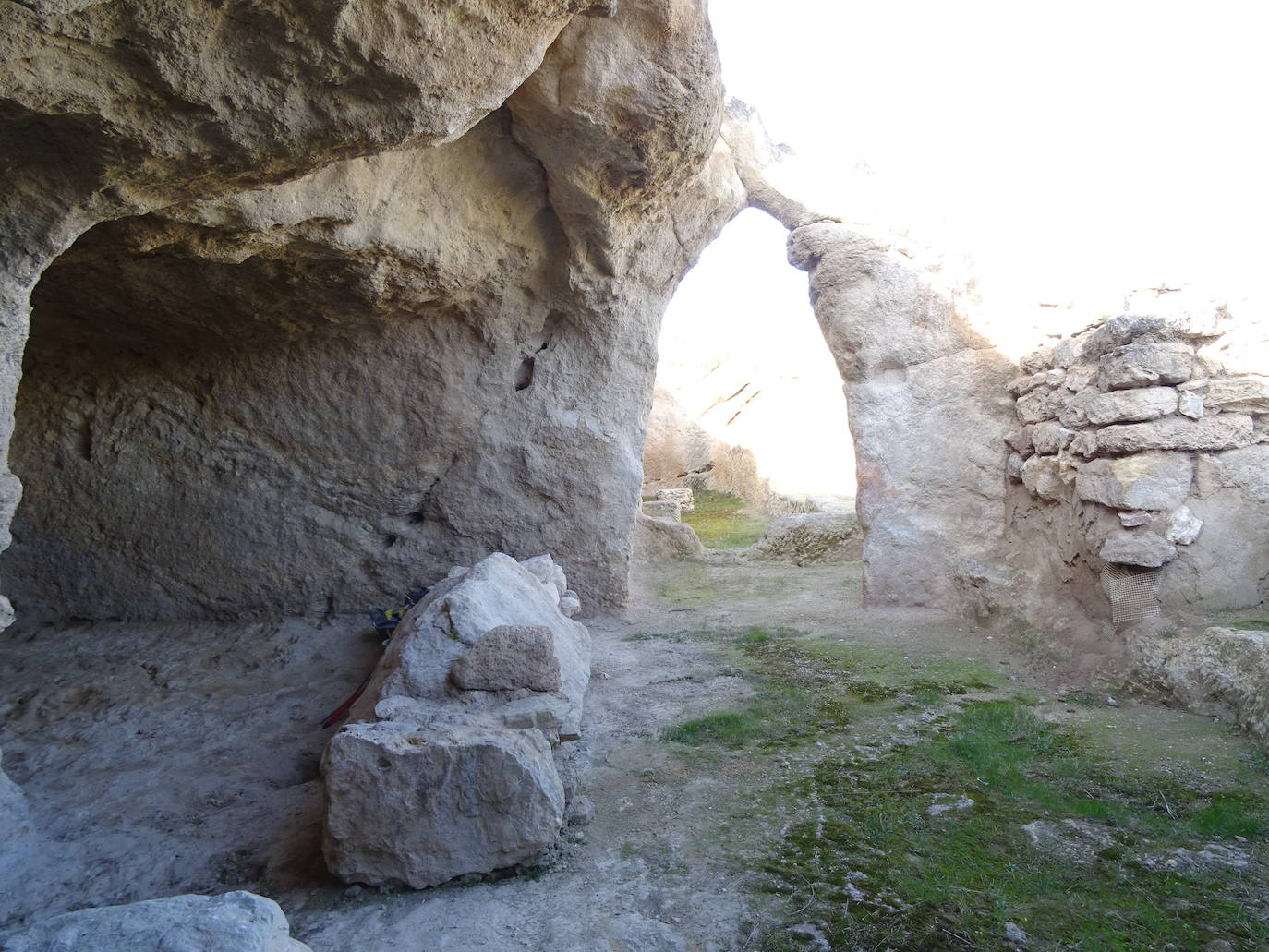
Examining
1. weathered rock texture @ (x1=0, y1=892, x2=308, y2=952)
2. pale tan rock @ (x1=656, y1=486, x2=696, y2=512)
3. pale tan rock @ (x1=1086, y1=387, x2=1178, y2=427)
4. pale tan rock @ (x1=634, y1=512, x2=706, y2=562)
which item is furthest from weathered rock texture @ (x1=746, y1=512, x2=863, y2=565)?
weathered rock texture @ (x1=0, y1=892, x2=308, y2=952)

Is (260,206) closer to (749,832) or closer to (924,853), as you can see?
(749,832)

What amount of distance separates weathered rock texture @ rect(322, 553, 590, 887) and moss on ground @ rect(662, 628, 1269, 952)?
61cm

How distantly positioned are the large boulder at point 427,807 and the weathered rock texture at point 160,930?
2.10 feet

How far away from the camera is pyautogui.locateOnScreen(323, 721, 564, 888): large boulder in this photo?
220cm

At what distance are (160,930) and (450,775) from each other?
2.78 feet

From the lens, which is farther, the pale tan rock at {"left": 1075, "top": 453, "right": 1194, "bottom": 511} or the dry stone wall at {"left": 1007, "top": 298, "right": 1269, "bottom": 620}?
the pale tan rock at {"left": 1075, "top": 453, "right": 1194, "bottom": 511}

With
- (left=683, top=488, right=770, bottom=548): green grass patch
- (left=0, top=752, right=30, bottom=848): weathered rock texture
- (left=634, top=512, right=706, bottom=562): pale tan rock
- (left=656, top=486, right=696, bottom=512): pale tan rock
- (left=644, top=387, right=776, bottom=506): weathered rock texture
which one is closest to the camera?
(left=0, top=752, right=30, bottom=848): weathered rock texture

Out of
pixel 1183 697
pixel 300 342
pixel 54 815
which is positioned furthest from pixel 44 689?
pixel 1183 697

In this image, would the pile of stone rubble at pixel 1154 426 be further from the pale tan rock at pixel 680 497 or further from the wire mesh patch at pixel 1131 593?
the pale tan rock at pixel 680 497

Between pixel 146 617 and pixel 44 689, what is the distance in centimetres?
92

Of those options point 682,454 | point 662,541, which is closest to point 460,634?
point 662,541

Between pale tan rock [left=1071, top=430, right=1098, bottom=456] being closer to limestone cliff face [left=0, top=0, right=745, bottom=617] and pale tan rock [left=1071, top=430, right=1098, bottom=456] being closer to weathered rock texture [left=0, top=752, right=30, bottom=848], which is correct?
limestone cliff face [left=0, top=0, right=745, bottom=617]

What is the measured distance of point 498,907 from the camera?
7.07 ft

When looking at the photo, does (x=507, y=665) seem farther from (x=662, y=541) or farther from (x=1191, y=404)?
(x=662, y=541)
